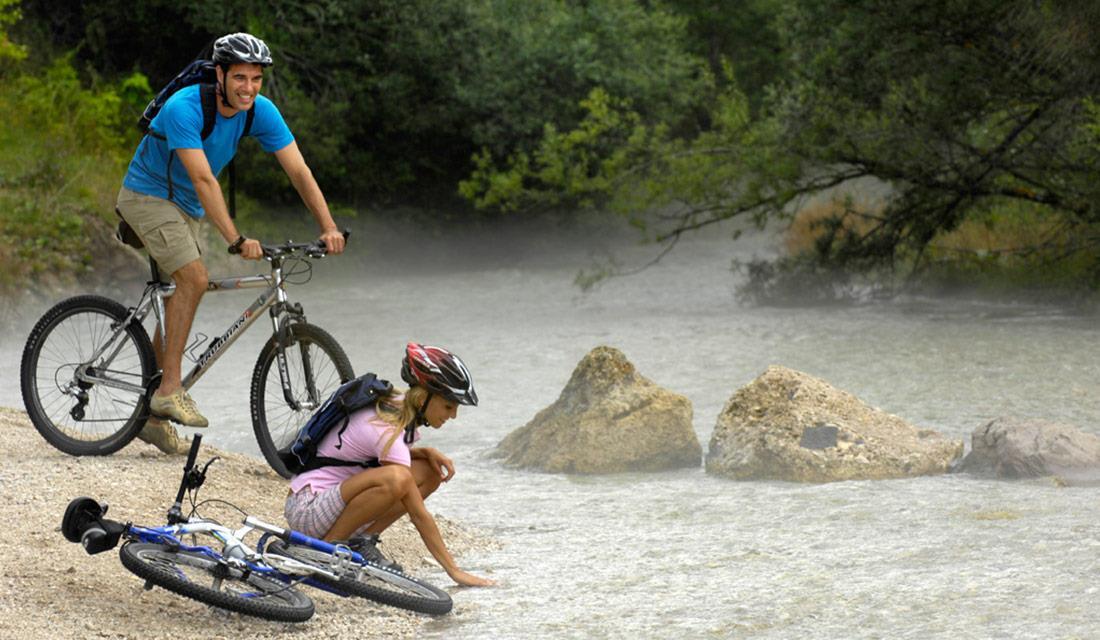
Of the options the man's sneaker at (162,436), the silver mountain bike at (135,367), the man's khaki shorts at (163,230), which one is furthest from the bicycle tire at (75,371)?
the man's khaki shorts at (163,230)

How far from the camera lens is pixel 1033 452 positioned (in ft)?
26.6

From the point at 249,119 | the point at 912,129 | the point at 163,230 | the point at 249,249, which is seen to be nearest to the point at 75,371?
the point at 163,230

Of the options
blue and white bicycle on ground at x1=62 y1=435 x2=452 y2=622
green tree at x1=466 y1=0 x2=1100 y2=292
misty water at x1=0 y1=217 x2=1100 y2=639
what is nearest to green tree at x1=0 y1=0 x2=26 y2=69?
misty water at x1=0 y1=217 x2=1100 y2=639

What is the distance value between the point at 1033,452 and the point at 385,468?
13.2 ft

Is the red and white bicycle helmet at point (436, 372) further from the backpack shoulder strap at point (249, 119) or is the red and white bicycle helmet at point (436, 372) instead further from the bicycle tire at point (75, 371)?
the bicycle tire at point (75, 371)

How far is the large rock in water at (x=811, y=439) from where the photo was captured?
324 inches

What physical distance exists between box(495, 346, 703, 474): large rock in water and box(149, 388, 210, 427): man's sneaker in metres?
2.64

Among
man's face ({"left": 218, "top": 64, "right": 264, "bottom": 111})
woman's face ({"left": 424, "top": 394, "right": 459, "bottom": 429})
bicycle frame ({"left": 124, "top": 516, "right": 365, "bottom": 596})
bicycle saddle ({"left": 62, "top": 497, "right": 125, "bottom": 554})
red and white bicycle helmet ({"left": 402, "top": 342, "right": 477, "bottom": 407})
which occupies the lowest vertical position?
bicycle frame ({"left": 124, "top": 516, "right": 365, "bottom": 596})

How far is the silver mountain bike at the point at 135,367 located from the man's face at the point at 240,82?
72 cm

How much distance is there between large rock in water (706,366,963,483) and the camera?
824 centimetres

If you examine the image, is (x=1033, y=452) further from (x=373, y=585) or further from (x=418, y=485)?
(x=373, y=585)

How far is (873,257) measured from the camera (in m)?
17.2

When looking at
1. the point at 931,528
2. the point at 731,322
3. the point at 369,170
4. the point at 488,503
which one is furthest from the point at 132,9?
the point at 931,528

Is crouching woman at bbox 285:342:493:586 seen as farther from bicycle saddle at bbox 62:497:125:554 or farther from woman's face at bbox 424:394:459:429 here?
bicycle saddle at bbox 62:497:125:554
